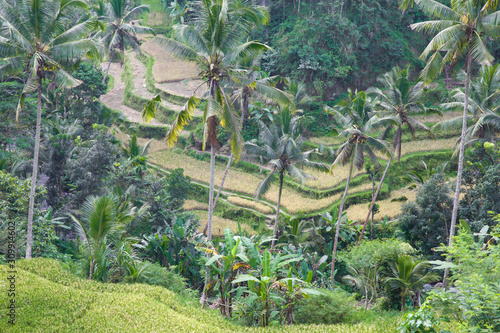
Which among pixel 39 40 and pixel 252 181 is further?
pixel 252 181

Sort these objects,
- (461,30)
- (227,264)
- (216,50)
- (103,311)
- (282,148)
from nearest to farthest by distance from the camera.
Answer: (103,311), (227,264), (216,50), (461,30), (282,148)

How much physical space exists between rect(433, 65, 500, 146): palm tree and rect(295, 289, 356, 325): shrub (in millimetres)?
12244

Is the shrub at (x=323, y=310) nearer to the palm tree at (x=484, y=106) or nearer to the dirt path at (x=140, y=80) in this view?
the palm tree at (x=484, y=106)

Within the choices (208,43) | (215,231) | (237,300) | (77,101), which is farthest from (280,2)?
(237,300)

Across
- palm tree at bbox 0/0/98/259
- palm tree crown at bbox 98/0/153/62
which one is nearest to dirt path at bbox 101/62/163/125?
palm tree crown at bbox 98/0/153/62

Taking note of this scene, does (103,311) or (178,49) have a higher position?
(178,49)

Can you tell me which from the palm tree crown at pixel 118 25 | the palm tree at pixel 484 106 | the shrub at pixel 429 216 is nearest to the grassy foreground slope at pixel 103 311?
the shrub at pixel 429 216

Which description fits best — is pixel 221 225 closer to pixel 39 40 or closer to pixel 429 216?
pixel 429 216

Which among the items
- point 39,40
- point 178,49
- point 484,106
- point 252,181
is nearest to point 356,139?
point 484,106

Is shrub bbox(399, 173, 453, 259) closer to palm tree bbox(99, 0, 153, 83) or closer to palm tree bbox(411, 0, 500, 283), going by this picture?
palm tree bbox(411, 0, 500, 283)

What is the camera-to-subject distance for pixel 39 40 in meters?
13.5

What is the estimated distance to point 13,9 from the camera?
523 inches

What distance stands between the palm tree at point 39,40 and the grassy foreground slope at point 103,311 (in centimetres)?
343

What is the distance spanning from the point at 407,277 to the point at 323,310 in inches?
199
